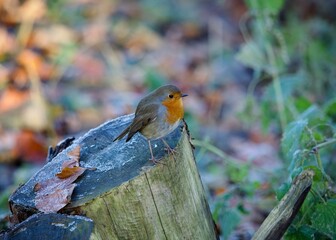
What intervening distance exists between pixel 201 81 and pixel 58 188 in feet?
16.8

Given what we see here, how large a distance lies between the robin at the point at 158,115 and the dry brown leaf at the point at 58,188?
23cm

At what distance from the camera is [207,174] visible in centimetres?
480

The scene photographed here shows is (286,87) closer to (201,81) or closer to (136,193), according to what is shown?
(136,193)

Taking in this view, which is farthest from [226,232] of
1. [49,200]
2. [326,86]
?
[326,86]

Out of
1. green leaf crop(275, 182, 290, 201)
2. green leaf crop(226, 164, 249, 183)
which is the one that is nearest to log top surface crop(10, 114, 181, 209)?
green leaf crop(275, 182, 290, 201)

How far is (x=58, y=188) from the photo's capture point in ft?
7.12

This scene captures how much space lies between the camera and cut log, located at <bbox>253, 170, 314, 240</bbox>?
2.26 meters

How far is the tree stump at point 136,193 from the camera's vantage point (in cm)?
211

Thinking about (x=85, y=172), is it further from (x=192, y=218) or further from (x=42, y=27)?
(x=42, y=27)

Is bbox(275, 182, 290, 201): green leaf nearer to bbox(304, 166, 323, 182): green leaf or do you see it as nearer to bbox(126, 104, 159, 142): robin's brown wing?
bbox(304, 166, 323, 182): green leaf

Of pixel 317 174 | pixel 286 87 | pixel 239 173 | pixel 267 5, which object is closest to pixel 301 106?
pixel 286 87

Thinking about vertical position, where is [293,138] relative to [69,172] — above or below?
below

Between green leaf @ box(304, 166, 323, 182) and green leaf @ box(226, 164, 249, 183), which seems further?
green leaf @ box(226, 164, 249, 183)

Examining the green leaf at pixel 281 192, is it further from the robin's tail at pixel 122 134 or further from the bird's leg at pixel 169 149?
the robin's tail at pixel 122 134
